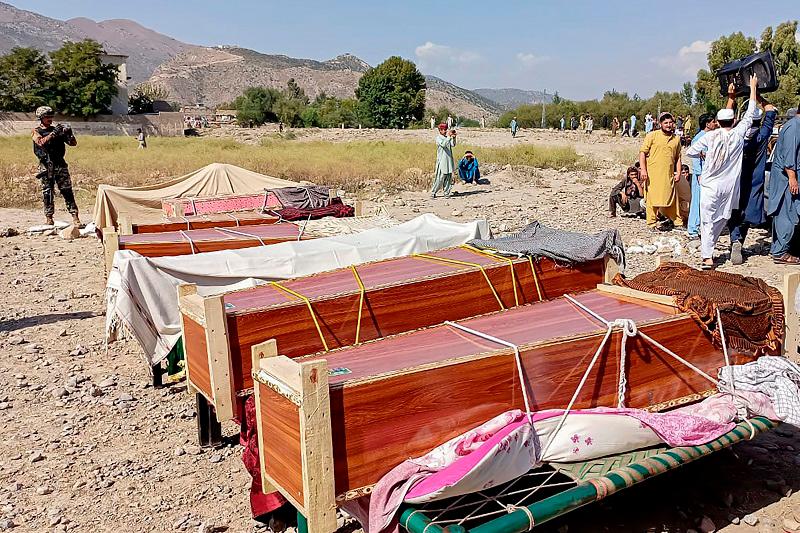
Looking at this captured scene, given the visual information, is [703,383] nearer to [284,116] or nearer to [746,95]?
[746,95]

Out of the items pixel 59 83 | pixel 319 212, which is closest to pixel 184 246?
pixel 319 212

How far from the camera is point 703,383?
3.61 metres

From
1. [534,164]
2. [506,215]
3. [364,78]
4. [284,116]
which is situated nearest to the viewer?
[506,215]

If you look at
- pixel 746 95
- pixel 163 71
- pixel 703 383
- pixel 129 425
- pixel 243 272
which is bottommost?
pixel 129 425

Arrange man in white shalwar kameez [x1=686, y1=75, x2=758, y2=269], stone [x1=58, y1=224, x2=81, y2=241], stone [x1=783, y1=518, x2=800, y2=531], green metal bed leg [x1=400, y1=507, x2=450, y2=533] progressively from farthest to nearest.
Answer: stone [x1=58, y1=224, x2=81, y2=241] < man in white shalwar kameez [x1=686, y1=75, x2=758, y2=269] < stone [x1=783, y1=518, x2=800, y2=531] < green metal bed leg [x1=400, y1=507, x2=450, y2=533]

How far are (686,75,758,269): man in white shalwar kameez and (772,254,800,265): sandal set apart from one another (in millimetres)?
993

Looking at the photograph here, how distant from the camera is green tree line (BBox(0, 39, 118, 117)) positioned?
45.8m

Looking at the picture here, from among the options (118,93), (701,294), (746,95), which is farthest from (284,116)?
(701,294)

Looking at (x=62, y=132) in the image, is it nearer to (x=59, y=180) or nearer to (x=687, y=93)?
(x=59, y=180)

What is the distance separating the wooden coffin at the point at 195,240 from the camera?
5707 mm

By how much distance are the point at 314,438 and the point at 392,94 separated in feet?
204

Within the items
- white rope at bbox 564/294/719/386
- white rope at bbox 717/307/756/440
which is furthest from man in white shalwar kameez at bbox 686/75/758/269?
white rope at bbox 564/294/719/386

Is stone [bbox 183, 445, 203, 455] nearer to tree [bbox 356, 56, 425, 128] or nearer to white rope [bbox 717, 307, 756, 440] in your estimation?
white rope [bbox 717, 307, 756, 440]

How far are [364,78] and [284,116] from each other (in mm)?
12413
